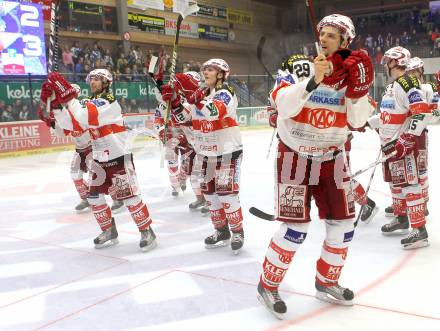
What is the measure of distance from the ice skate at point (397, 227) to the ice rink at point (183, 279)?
77mm

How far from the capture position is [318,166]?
8.71ft

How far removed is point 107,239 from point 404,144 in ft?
8.61

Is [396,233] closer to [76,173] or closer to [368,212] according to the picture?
→ [368,212]

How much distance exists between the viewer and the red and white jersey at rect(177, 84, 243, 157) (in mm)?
3834

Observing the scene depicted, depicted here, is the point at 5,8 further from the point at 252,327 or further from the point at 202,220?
the point at 252,327

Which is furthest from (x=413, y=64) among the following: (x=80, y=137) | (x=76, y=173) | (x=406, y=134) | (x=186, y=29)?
(x=186, y=29)

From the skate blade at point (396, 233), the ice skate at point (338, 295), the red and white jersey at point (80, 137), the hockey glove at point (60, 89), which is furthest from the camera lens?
the red and white jersey at point (80, 137)

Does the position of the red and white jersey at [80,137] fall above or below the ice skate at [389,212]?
above

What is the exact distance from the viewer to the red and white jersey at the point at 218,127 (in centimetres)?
383

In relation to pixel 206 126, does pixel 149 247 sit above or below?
below

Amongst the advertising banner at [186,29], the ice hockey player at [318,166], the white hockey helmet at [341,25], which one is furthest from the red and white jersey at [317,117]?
the advertising banner at [186,29]

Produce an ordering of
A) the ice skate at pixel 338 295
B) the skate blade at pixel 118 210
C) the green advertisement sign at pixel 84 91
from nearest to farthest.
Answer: the ice skate at pixel 338 295 → the skate blade at pixel 118 210 → the green advertisement sign at pixel 84 91

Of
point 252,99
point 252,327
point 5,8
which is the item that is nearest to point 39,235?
point 252,327

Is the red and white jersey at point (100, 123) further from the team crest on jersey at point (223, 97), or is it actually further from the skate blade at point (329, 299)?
the skate blade at point (329, 299)
